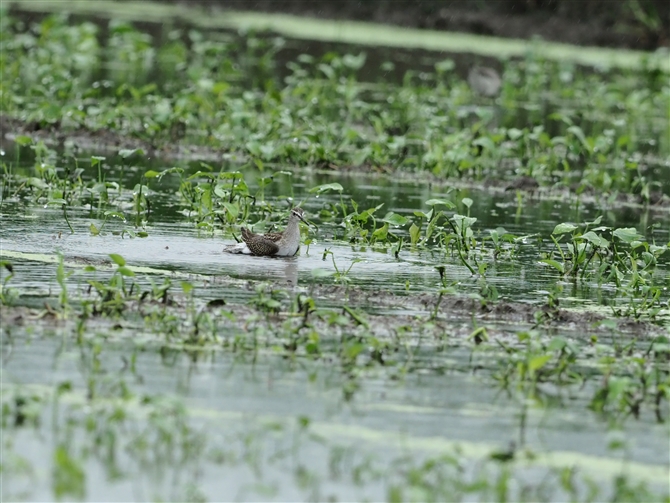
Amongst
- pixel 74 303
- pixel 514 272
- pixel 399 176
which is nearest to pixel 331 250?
pixel 514 272

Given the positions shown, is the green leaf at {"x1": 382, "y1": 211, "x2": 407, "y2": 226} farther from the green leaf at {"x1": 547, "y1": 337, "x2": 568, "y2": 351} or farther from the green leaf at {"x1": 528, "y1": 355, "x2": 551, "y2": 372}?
the green leaf at {"x1": 528, "y1": 355, "x2": 551, "y2": 372}

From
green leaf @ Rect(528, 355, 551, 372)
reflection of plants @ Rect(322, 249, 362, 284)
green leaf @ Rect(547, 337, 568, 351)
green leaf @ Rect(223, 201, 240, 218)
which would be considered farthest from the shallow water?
green leaf @ Rect(223, 201, 240, 218)

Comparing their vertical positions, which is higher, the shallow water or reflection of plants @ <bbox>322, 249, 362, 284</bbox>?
reflection of plants @ <bbox>322, 249, 362, 284</bbox>

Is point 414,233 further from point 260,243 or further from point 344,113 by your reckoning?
point 344,113

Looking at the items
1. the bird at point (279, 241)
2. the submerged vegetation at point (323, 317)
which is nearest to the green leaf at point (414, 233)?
the submerged vegetation at point (323, 317)

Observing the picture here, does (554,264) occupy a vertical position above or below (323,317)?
above

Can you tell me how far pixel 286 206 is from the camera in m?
12.5

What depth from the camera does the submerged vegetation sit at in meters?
5.93

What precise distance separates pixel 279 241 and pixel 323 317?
6.10ft

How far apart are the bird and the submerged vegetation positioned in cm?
9

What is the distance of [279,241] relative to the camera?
9.95 metres

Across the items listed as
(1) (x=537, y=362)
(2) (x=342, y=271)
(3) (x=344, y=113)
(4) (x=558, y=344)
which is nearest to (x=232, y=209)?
(2) (x=342, y=271)

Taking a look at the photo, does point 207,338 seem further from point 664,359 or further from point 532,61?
point 532,61

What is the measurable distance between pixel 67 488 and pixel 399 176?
9773 mm
